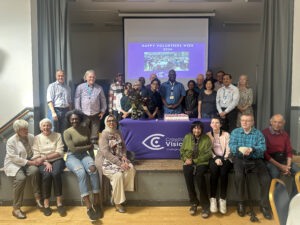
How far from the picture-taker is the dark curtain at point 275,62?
4.67 meters

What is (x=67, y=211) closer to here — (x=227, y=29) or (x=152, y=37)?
(x=152, y=37)

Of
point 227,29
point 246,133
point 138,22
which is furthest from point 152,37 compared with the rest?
point 246,133

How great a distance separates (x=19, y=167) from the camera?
370cm

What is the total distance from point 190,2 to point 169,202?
4576mm

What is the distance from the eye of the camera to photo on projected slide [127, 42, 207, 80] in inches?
308

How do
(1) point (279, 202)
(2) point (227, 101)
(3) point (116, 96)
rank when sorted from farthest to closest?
(3) point (116, 96), (2) point (227, 101), (1) point (279, 202)

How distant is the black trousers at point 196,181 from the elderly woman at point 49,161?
1.53 m

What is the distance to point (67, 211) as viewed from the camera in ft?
12.4

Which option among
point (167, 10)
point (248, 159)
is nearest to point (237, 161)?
point (248, 159)

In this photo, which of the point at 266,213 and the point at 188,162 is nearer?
the point at 266,213

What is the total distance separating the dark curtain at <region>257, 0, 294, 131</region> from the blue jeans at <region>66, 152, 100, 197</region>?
2.72 meters

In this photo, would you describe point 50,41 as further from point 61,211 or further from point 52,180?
point 61,211

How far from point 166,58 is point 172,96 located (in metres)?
2.85

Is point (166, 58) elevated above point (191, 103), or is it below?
above
